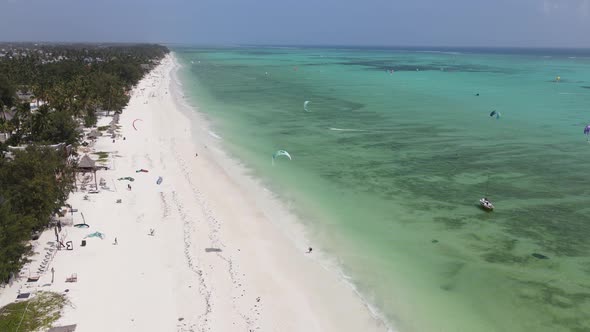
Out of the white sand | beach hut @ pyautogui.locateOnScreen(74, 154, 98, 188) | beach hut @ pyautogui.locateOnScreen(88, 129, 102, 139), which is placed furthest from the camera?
beach hut @ pyautogui.locateOnScreen(88, 129, 102, 139)

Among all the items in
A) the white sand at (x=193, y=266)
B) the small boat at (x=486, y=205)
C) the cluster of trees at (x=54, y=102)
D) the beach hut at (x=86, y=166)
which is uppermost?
the cluster of trees at (x=54, y=102)

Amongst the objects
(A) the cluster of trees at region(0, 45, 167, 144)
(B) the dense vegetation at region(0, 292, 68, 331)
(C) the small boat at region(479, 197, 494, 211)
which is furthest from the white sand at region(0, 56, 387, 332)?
(C) the small boat at region(479, 197, 494, 211)

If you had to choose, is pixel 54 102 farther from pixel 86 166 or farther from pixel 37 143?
pixel 86 166

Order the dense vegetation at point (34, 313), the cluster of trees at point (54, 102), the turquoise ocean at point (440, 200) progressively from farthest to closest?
the cluster of trees at point (54, 102), the turquoise ocean at point (440, 200), the dense vegetation at point (34, 313)

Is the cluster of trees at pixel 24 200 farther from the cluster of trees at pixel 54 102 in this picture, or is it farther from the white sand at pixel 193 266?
the cluster of trees at pixel 54 102

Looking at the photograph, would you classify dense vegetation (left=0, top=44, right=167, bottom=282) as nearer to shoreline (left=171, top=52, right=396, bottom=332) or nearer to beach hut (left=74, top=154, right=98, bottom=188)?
beach hut (left=74, top=154, right=98, bottom=188)

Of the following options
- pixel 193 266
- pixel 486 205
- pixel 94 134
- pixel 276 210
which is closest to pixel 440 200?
pixel 486 205

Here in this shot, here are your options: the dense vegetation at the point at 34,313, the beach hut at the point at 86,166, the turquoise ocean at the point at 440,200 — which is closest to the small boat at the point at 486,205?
the turquoise ocean at the point at 440,200
